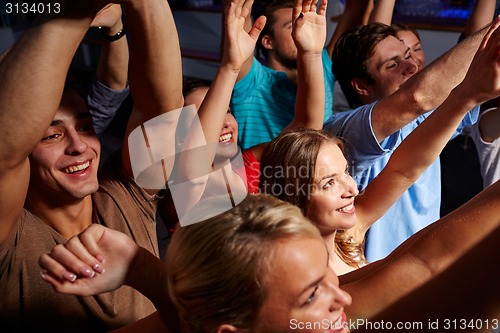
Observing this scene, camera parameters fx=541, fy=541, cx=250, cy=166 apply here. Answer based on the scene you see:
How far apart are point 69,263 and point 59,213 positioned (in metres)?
0.43

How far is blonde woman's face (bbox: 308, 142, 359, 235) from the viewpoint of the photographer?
1188 millimetres

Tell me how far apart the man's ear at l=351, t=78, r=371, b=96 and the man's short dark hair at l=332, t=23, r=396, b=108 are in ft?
0.04

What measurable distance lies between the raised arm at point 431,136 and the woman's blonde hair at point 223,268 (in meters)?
0.50

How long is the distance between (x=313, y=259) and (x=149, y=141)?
0.56 meters

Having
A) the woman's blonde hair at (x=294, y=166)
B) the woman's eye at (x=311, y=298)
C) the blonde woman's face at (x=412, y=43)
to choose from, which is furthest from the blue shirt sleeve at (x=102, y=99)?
the blonde woman's face at (x=412, y=43)

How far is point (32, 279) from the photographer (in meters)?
0.97

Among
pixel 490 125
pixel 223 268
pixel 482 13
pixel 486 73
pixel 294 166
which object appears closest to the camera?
pixel 223 268

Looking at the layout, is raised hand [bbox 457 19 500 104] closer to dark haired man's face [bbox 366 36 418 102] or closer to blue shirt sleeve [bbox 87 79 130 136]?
dark haired man's face [bbox 366 36 418 102]

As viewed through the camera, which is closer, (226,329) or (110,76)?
(226,329)

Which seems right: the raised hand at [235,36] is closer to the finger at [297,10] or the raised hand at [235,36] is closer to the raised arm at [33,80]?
the finger at [297,10]

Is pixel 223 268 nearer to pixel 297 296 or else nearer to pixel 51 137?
pixel 297 296

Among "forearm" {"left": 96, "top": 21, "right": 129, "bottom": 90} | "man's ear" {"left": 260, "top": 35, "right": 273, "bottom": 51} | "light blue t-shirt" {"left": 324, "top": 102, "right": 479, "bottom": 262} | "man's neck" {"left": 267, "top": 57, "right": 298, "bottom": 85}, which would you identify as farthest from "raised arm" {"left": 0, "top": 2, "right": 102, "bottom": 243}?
"man's ear" {"left": 260, "top": 35, "right": 273, "bottom": 51}

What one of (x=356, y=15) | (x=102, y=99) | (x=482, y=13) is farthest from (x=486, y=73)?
(x=356, y=15)

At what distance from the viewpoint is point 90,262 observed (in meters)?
0.72
